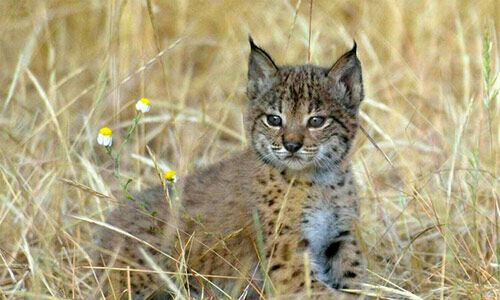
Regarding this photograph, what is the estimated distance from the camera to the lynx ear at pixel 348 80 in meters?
4.74

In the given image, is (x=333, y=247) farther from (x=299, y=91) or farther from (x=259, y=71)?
(x=259, y=71)

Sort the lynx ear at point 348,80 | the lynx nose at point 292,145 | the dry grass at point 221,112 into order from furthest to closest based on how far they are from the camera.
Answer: the dry grass at point 221,112
the lynx ear at point 348,80
the lynx nose at point 292,145

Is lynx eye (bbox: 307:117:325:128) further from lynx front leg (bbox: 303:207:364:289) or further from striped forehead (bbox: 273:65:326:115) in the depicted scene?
lynx front leg (bbox: 303:207:364:289)

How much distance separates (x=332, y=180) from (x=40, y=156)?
8.74ft

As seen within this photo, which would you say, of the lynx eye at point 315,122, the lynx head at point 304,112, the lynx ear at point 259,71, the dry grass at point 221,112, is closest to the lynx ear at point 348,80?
the lynx head at point 304,112

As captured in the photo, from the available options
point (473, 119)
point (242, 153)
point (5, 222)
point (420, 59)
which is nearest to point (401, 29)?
point (420, 59)

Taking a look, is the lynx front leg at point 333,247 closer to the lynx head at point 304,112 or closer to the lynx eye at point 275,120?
the lynx head at point 304,112

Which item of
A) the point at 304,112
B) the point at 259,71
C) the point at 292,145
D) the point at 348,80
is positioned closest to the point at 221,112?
the point at 259,71

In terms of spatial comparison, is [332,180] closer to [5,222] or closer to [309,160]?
[309,160]

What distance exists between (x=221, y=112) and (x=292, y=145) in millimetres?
3038

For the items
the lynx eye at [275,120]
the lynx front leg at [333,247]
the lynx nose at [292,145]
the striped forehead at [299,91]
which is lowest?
the lynx front leg at [333,247]

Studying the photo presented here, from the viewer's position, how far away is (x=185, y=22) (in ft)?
28.8

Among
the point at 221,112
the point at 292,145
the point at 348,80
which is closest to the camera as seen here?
the point at 292,145

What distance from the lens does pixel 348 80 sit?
190 inches
